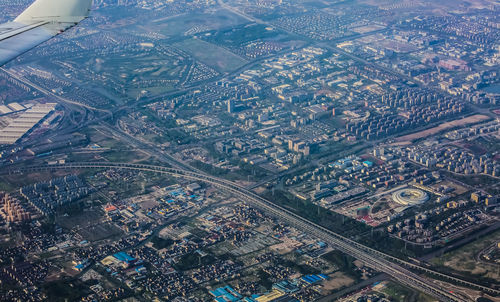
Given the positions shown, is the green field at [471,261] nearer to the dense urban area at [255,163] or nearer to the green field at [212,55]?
the dense urban area at [255,163]

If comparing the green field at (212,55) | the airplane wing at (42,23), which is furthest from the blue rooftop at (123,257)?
the green field at (212,55)

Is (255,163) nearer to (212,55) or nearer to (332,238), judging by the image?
(332,238)

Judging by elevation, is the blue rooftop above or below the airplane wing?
below

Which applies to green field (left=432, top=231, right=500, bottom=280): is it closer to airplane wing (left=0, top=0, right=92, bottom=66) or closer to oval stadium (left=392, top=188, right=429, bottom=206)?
oval stadium (left=392, top=188, right=429, bottom=206)

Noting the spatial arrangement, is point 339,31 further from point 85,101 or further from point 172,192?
point 172,192

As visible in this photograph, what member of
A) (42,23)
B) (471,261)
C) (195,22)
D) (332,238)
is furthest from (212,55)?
(42,23)

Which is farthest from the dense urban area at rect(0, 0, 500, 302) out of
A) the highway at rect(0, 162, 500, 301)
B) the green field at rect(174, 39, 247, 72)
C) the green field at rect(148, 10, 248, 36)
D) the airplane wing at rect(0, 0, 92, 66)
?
the airplane wing at rect(0, 0, 92, 66)
